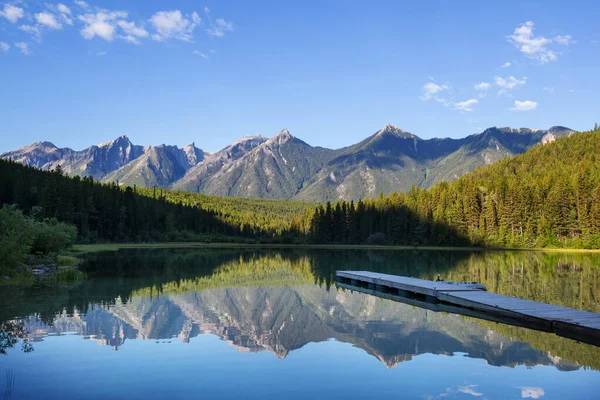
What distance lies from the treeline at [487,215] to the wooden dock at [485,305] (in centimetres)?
7883

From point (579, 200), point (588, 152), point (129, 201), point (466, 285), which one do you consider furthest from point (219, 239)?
point (466, 285)

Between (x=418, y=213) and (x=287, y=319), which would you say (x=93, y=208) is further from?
(x=287, y=319)

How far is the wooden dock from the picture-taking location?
18.8 meters

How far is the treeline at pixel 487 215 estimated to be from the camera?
104438 millimetres

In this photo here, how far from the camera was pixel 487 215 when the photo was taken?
11612 cm

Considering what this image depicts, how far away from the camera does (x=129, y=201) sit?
135625mm

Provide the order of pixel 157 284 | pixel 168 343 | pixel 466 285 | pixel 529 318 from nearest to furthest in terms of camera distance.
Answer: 1. pixel 168 343
2. pixel 529 318
3. pixel 466 285
4. pixel 157 284

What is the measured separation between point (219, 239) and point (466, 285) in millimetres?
127243

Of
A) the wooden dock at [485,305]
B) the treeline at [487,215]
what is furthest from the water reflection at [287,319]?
the treeline at [487,215]

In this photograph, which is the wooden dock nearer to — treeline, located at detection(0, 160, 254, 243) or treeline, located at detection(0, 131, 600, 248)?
treeline, located at detection(0, 131, 600, 248)

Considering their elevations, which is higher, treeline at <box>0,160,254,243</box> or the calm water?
treeline at <box>0,160,254,243</box>

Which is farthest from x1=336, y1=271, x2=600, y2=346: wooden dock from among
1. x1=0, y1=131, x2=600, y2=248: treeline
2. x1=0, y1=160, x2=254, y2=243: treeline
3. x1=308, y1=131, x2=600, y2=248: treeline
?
x1=0, y1=160, x2=254, y2=243: treeline

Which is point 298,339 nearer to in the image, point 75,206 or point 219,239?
point 75,206

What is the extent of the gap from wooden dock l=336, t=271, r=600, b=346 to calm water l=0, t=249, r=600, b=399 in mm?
871
